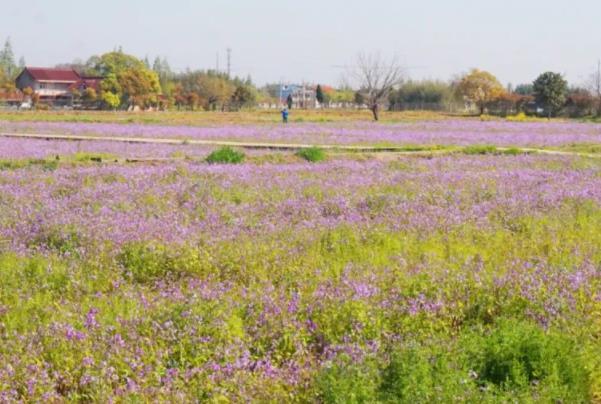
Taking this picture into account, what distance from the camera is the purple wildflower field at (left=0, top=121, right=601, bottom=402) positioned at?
5289 mm

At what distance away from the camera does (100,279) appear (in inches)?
330

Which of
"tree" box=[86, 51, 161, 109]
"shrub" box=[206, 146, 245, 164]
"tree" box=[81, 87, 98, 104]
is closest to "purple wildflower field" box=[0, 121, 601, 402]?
"shrub" box=[206, 146, 245, 164]

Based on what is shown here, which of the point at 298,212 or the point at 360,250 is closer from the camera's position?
the point at 360,250

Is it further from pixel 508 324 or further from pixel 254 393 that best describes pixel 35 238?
pixel 508 324

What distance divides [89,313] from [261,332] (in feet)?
5.40

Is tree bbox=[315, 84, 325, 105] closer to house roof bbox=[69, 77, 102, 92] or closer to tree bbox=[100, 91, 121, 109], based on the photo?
house roof bbox=[69, 77, 102, 92]

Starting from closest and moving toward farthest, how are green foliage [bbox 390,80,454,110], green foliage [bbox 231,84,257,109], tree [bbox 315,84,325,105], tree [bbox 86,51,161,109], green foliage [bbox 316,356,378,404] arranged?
green foliage [bbox 316,356,378,404], tree [bbox 86,51,161,109], green foliage [bbox 231,84,257,109], green foliage [bbox 390,80,454,110], tree [bbox 315,84,325,105]

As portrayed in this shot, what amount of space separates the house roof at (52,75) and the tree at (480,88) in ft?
277

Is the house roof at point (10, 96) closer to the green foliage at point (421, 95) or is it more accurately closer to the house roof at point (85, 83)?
the house roof at point (85, 83)

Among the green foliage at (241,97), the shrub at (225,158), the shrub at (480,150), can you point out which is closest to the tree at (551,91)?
the green foliage at (241,97)

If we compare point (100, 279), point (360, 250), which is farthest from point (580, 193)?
point (100, 279)

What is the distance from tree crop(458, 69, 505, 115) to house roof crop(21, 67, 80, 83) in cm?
8441

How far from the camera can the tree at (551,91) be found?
343 ft

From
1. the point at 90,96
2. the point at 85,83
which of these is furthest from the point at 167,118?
the point at 85,83
